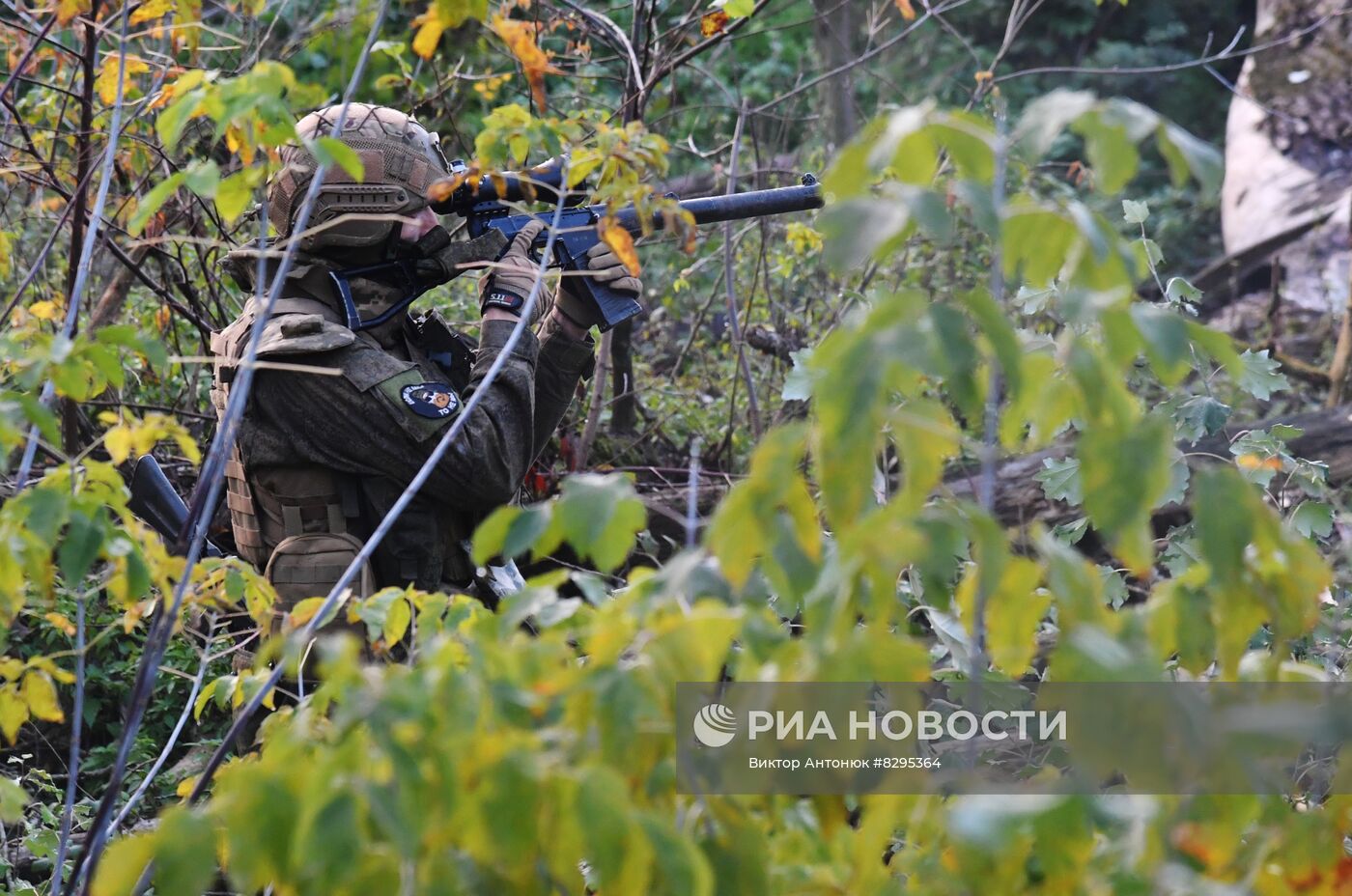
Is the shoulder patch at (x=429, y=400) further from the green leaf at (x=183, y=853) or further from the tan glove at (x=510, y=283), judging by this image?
the green leaf at (x=183, y=853)

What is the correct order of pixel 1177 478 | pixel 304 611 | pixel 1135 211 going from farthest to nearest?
pixel 1135 211, pixel 1177 478, pixel 304 611

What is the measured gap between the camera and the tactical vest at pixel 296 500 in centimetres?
324

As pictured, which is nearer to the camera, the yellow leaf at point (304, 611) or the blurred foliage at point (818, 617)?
the blurred foliage at point (818, 617)

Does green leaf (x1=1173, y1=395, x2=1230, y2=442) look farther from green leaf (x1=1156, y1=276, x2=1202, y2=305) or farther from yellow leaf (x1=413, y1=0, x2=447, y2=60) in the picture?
yellow leaf (x1=413, y1=0, x2=447, y2=60)

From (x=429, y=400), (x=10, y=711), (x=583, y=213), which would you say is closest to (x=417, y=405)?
(x=429, y=400)

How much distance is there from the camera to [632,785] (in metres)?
1.45

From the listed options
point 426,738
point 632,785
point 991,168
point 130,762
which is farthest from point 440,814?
point 130,762

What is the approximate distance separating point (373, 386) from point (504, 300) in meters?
0.44

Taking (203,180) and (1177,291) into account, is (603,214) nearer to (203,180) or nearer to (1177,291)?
A: (1177,291)

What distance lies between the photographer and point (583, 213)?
3496 mm

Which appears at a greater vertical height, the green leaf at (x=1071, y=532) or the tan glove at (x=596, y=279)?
the tan glove at (x=596, y=279)

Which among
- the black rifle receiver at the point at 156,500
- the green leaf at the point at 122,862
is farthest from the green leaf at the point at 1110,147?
the black rifle receiver at the point at 156,500

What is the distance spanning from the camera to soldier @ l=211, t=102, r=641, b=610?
327 cm

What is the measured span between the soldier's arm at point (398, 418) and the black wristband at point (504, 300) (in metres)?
0.12
